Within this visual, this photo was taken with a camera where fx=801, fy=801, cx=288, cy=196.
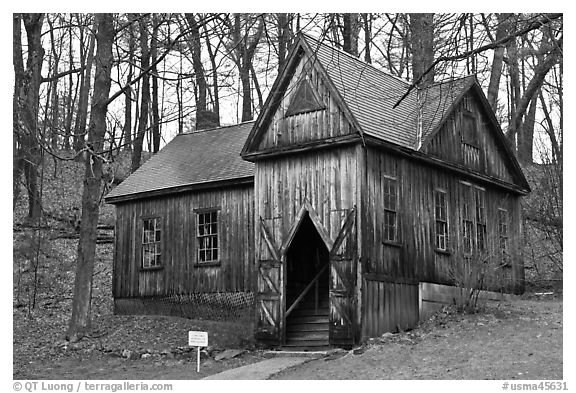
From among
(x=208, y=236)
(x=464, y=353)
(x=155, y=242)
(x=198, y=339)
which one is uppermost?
(x=208, y=236)

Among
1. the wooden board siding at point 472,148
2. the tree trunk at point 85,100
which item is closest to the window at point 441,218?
the wooden board siding at point 472,148

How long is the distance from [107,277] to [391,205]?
14.7 m

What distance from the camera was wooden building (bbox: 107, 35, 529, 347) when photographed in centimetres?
1961

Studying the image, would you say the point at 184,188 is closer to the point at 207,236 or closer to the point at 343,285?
the point at 207,236

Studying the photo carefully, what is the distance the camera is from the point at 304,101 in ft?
68.1

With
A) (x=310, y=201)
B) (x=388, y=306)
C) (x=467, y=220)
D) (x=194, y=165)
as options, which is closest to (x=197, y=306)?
(x=194, y=165)

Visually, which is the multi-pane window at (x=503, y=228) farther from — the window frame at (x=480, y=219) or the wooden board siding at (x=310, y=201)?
the wooden board siding at (x=310, y=201)

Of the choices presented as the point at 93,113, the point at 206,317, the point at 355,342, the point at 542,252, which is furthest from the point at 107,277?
the point at 542,252

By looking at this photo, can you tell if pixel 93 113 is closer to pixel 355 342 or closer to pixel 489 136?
pixel 355 342

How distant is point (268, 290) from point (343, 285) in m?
2.39

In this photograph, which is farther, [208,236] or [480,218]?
[208,236]

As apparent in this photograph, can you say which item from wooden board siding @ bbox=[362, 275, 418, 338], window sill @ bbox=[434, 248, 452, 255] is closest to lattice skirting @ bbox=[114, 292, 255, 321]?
wooden board siding @ bbox=[362, 275, 418, 338]

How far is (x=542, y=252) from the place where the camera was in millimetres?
32062

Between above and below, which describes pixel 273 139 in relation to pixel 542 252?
above
